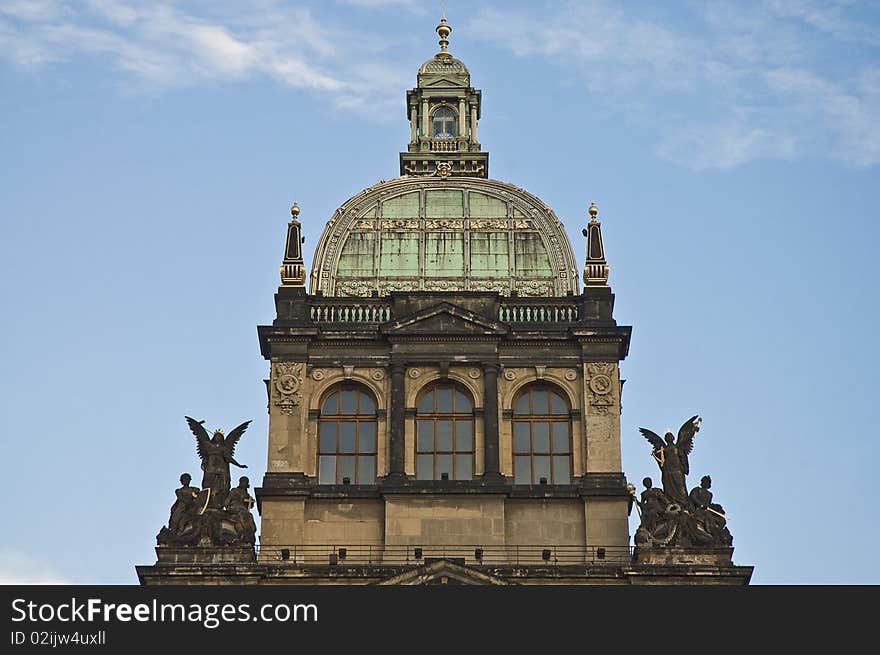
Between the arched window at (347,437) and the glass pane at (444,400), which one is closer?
the arched window at (347,437)

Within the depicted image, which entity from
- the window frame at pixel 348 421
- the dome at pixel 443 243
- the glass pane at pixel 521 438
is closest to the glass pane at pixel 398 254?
the dome at pixel 443 243

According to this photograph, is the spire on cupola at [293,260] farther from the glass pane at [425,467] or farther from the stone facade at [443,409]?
the glass pane at [425,467]

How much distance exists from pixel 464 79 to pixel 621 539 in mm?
21644

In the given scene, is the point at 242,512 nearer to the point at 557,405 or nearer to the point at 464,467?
the point at 464,467

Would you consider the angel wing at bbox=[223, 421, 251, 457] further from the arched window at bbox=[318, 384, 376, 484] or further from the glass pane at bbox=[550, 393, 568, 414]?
the glass pane at bbox=[550, 393, 568, 414]

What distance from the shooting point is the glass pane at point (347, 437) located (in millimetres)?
71250

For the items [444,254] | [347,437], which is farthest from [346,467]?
[444,254]

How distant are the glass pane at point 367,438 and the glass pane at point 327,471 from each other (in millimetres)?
1049

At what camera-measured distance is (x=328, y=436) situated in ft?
234

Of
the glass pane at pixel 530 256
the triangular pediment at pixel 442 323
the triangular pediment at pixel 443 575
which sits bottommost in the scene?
the triangular pediment at pixel 443 575

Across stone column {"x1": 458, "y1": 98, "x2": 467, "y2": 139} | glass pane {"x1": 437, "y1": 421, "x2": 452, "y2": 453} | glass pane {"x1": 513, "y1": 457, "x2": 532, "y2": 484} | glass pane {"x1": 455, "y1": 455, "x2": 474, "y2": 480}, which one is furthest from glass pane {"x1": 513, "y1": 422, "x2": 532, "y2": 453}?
stone column {"x1": 458, "y1": 98, "x2": 467, "y2": 139}

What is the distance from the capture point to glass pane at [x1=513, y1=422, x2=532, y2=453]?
7138 centimetres
